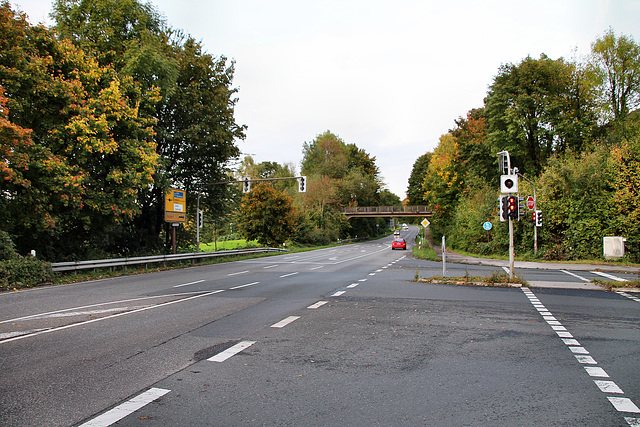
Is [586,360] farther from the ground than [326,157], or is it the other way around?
[326,157]

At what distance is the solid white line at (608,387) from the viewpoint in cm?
440

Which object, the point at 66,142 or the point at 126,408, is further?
the point at 66,142

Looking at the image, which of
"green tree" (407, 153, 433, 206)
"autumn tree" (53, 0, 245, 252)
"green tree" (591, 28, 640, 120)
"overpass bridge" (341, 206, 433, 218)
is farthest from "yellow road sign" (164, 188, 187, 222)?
"green tree" (407, 153, 433, 206)

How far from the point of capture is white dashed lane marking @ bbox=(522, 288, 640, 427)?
3938 mm

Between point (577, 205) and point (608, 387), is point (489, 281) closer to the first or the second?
point (608, 387)

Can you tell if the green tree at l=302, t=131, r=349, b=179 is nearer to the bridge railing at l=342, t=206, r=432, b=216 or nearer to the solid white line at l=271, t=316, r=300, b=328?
the bridge railing at l=342, t=206, r=432, b=216

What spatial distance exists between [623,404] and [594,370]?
114cm

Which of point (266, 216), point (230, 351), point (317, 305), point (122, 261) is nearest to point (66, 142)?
point (122, 261)

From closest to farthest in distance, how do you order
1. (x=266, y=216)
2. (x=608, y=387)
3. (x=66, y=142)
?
(x=608, y=387), (x=66, y=142), (x=266, y=216)

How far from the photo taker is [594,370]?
16.7 ft

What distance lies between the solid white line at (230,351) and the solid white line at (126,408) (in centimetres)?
116

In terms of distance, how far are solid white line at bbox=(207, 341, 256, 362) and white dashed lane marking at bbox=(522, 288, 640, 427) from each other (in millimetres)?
4369

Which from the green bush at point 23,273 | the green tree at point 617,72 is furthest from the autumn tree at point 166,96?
the green tree at point 617,72

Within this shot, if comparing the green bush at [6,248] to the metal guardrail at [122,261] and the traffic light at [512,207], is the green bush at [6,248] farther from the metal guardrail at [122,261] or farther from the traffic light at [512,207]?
the traffic light at [512,207]
